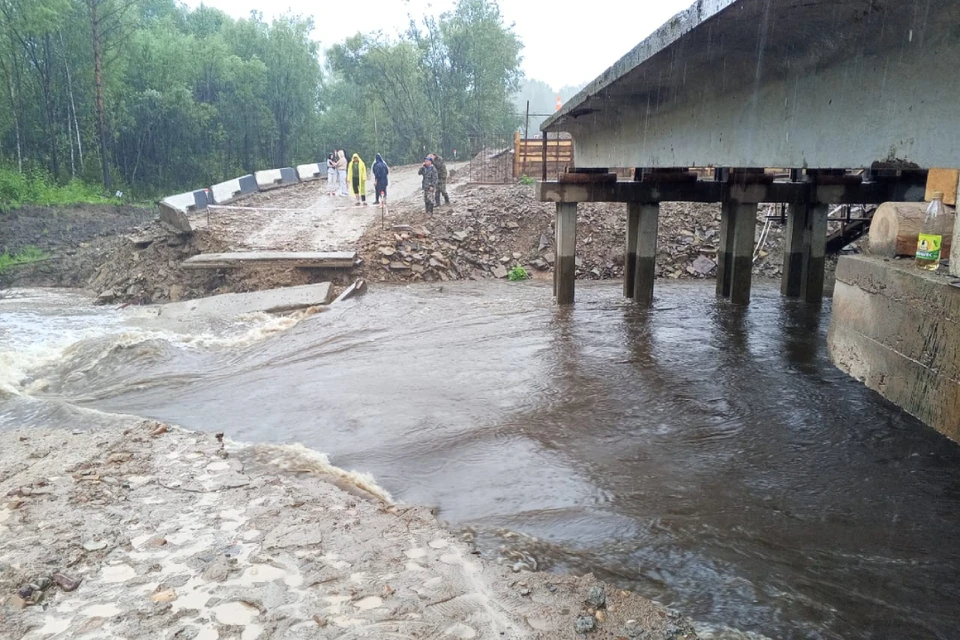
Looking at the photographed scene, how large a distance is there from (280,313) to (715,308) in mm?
8088

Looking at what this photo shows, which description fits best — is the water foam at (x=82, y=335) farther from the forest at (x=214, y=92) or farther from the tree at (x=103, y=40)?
the tree at (x=103, y=40)

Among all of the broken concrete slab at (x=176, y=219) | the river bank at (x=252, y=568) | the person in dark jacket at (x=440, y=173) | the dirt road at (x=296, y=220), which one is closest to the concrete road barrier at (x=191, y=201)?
the dirt road at (x=296, y=220)

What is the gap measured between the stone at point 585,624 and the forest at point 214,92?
87.1ft

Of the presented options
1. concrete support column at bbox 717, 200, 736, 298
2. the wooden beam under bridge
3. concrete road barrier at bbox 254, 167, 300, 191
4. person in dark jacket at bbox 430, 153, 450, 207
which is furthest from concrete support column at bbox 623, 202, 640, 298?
concrete road barrier at bbox 254, 167, 300, 191

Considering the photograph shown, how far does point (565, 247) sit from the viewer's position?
42.9 ft

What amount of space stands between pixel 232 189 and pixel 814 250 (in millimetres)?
19228

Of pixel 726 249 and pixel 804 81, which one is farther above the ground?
pixel 804 81

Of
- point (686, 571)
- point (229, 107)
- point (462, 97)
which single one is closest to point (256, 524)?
point (686, 571)

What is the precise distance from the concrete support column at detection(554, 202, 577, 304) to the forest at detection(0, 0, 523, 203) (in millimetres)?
20636

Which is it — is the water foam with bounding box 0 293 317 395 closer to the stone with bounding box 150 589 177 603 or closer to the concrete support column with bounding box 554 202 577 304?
the concrete support column with bounding box 554 202 577 304

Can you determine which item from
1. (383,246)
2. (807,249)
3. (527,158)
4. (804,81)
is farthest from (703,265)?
(804,81)

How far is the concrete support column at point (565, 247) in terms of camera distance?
42.6 feet

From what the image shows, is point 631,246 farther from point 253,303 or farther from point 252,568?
point 252,568

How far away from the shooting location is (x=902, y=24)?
429cm
